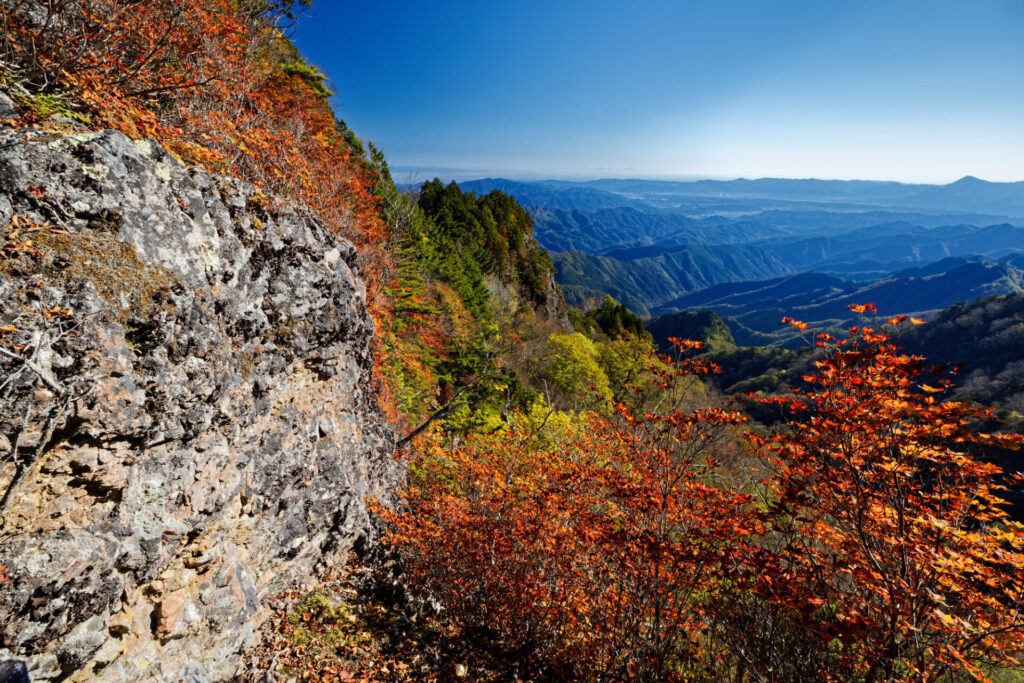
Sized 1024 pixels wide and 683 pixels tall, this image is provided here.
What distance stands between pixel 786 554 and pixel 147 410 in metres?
9.80

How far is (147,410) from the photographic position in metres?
5.15

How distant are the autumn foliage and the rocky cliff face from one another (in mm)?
3837

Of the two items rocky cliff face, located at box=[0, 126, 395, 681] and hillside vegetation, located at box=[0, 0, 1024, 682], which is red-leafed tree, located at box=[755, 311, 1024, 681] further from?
rocky cliff face, located at box=[0, 126, 395, 681]

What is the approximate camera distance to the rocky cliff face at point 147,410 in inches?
170

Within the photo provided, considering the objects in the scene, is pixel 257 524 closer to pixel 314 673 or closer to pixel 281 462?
pixel 281 462

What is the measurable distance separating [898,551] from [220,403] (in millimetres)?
9370

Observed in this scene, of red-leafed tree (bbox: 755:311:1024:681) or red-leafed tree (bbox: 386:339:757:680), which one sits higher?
red-leafed tree (bbox: 755:311:1024:681)

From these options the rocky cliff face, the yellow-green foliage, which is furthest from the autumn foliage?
the yellow-green foliage

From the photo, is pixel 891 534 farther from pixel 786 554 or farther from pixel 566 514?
pixel 566 514

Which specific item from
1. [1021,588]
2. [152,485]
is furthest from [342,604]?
[1021,588]

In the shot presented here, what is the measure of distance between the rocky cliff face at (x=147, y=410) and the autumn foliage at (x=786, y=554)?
12.6 ft

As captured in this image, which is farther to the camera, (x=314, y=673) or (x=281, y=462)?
(x=281, y=462)

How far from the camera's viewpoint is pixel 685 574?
648cm

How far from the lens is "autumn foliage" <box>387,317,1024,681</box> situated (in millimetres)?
4707
